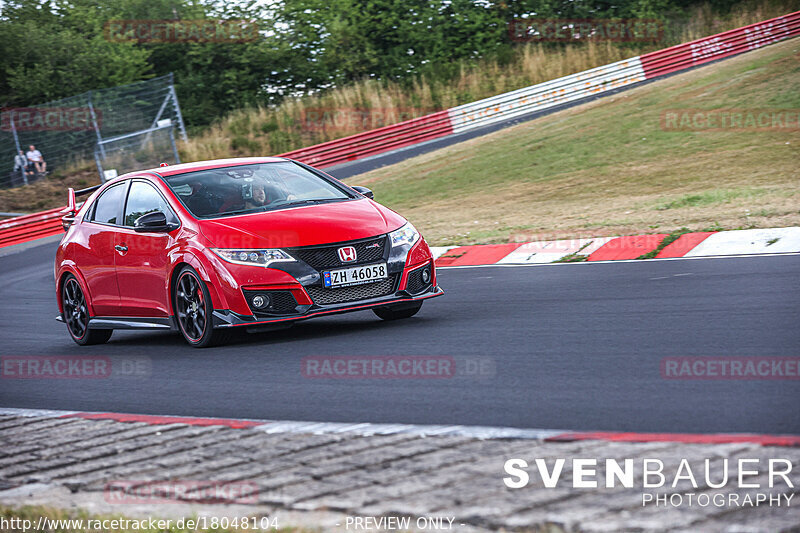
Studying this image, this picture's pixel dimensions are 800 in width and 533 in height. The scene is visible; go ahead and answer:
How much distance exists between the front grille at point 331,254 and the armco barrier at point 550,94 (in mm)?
26909

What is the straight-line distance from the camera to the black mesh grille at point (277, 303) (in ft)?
27.3

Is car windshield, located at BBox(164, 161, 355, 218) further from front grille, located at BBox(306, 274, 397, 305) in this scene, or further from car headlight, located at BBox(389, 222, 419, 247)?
front grille, located at BBox(306, 274, 397, 305)

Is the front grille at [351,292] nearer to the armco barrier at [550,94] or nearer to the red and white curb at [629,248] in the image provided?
the red and white curb at [629,248]

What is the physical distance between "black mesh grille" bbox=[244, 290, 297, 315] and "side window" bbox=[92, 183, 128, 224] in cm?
230

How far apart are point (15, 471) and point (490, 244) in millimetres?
9909

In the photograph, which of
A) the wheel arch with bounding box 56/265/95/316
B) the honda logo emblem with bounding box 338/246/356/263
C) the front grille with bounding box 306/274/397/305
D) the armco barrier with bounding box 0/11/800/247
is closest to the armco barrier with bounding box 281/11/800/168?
the armco barrier with bounding box 0/11/800/247

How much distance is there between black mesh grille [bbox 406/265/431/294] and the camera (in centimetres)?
882

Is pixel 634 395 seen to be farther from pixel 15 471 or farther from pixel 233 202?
pixel 233 202

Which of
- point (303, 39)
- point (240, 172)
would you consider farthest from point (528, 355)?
point (303, 39)

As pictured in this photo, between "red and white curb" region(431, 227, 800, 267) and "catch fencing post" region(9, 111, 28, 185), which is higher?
"catch fencing post" region(9, 111, 28, 185)

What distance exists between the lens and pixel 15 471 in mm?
4887

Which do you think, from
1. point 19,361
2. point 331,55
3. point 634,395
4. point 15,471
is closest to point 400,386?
point 634,395

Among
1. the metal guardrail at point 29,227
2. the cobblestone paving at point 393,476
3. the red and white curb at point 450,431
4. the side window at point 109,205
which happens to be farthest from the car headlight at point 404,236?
the metal guardrail at point 29,227

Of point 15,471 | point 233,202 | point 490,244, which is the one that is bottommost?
point 490,244
